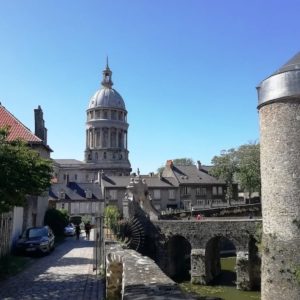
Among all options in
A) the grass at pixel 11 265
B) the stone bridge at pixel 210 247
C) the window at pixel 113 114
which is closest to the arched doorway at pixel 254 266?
the stone bridge at pixel 210 247

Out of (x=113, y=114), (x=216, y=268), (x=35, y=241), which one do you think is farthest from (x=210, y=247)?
(x=113, y=114)

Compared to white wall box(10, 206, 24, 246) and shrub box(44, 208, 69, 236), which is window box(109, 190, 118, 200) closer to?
shrub box(44, 208, 69, 236)

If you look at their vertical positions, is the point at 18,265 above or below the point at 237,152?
below

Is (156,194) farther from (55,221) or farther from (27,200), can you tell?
(27,200)

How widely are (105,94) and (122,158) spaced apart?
42.7 feet

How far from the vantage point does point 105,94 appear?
8381 cm

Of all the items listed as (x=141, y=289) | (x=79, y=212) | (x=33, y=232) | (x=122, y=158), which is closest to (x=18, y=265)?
(x=33, y=232)

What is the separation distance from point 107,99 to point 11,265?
6961 cm

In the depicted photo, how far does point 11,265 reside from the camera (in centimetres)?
1480

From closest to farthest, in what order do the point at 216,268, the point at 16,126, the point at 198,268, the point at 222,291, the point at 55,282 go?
the point at 55,282 < the point at 222,291 < the point at 16,126 < the point at 198,268 < the point at 216,268

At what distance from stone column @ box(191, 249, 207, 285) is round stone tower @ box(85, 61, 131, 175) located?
5415 centimetres

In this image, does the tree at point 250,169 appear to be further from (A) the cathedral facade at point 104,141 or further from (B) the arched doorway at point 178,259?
(A) the cathedral facade at point 104,141

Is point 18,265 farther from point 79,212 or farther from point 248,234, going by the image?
point 79,212

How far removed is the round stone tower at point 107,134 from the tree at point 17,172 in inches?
2594
